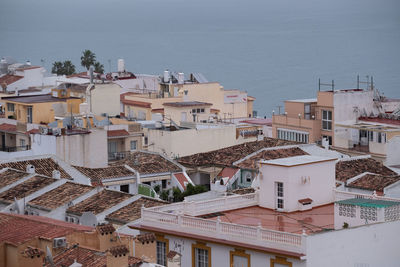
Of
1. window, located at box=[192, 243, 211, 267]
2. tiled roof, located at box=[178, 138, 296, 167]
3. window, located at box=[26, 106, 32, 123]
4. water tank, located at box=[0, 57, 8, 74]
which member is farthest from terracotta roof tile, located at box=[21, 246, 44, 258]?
water tank, located at box=[0, 57, 8, 74]

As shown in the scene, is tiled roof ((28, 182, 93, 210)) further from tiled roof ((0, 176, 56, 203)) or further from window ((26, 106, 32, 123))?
window ((26, 106, 32, 123))

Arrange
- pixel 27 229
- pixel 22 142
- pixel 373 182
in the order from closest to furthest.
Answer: pixel 27 229 < pixel 373 182 < pixel 22 142

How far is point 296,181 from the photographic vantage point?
27.3 metres

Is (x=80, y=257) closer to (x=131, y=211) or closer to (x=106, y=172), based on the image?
(x=131, y=211)

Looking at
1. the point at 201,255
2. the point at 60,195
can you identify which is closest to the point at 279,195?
the point at 201,255

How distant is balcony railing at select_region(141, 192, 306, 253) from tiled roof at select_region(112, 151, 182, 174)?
16.8 metres

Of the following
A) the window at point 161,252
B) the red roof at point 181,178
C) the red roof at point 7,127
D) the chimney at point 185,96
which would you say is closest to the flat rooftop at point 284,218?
the window at point 161,252

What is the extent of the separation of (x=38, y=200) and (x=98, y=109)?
27662 millimetres

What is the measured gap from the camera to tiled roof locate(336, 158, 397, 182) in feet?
143

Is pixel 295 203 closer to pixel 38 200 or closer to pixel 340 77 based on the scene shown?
pixel 38 200

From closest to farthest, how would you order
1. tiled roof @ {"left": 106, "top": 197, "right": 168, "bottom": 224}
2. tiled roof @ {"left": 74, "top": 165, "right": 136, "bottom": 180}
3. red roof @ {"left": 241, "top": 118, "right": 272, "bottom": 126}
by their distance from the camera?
tiled roof @ {"left": 106, "top": 197, "right": 168, "bottom": 224}, tiled roof @ {"left": 74, "top": 165, "right": 136, "bottom": 180}, red roof @ {"left": 241, "top": 118, "right": 272, "bottom": 126}

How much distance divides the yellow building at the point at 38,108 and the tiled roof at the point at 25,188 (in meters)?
23.3

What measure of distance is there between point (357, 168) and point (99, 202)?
47.0 feet

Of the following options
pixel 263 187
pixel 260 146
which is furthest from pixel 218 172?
pixel 263 187
